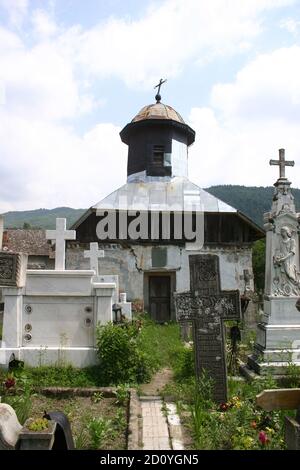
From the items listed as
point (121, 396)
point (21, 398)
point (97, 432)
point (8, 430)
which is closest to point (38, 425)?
point (8, 430)

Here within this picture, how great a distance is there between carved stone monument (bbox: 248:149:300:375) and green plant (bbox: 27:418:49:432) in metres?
4.92

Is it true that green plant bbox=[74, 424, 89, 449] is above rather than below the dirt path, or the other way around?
above

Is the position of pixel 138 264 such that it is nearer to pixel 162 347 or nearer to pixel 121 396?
pixel 162 347

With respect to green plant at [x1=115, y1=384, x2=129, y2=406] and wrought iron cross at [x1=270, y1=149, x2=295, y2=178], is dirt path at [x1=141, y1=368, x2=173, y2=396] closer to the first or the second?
green plant at [x1=115, y1=384, x2=129, y2=406]

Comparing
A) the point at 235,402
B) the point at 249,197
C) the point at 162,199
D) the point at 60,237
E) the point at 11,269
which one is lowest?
the point at 235,402

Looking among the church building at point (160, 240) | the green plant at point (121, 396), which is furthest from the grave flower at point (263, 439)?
the church building at point (160, 240)

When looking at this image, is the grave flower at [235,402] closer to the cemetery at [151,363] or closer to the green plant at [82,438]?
the cemetery at [151,363]

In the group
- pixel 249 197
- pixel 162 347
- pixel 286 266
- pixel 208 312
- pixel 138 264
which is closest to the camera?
pixel 208 312

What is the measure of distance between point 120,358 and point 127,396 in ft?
3.52

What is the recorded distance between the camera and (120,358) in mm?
7145

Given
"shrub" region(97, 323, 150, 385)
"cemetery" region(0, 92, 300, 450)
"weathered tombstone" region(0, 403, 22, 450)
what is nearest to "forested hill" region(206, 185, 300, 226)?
"cemetery" region(0, 92, 300, 450)

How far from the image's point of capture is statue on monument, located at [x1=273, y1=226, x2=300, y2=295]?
26.4 feet

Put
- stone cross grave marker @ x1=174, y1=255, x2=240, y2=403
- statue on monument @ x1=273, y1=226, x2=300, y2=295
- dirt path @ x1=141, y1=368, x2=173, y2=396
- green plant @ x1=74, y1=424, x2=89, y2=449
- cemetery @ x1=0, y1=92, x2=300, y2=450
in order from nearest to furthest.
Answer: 1. green plant @ x1=74, y1=424, x2=89, y2=449
2. cemetery @ x1=0, y1=92, x2=300, y2=450
3. stone cross grave marker @ x1=174, y1=255, x2=240, y2=403
4. dirt path @ x1=141, y1=368, x2=173, y2=396
5. statue on monument @ x1=273, y1=226, x2=300, y2=295
